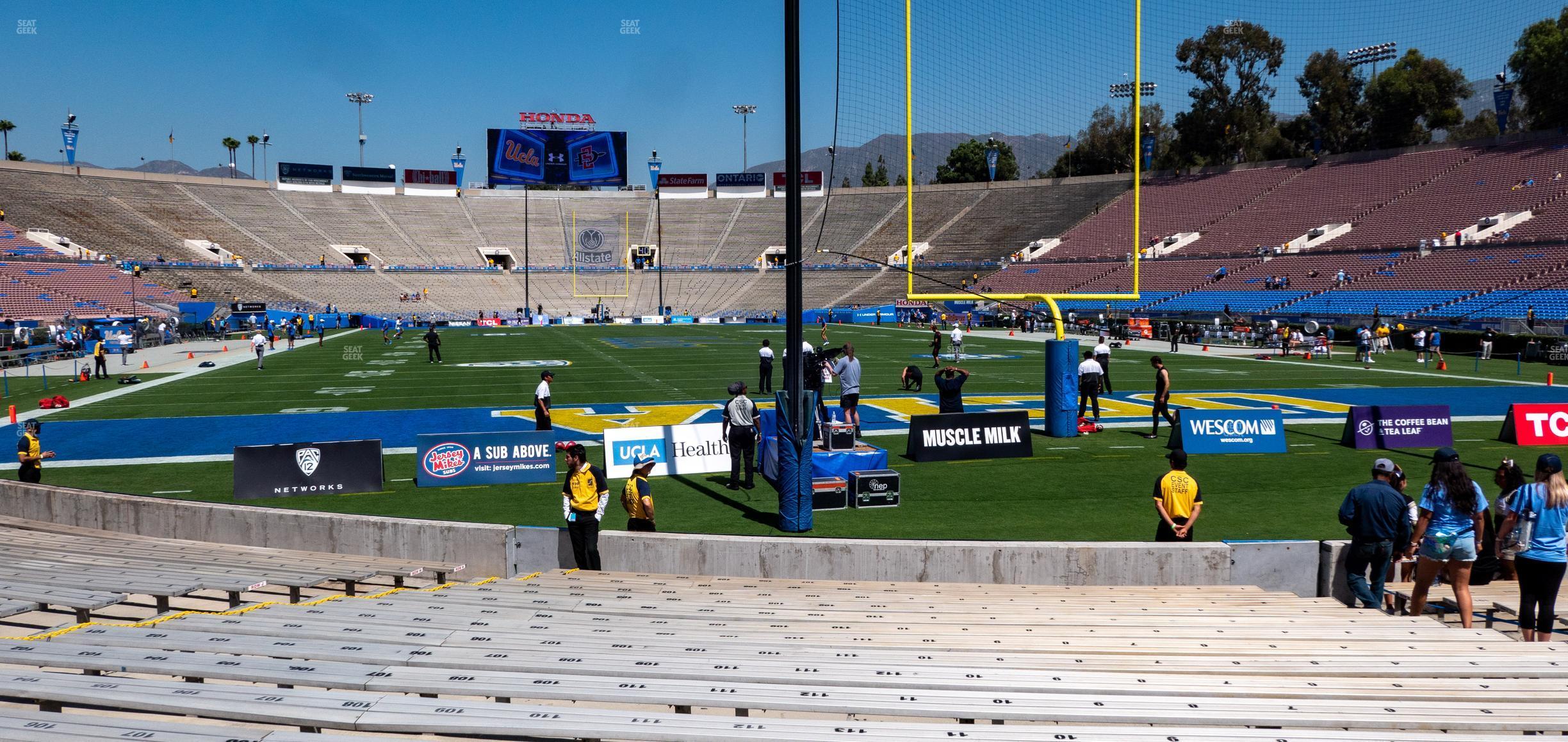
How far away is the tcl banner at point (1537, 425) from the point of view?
17.9 meters

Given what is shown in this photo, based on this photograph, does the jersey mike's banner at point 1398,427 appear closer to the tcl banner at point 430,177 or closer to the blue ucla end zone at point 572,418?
the blue ucla end zone at point 572,418

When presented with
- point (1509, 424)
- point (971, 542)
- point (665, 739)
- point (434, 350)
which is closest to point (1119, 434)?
point (1509, 424)

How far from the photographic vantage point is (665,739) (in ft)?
11.9

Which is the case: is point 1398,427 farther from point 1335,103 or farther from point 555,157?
point 555,157

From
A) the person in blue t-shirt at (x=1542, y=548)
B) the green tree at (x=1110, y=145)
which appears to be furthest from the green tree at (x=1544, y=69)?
the person in blue t-shirt at (x=1542, y=548)

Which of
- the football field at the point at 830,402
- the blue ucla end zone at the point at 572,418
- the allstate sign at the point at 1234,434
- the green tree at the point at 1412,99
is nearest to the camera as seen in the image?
the football field at the point at 830,402

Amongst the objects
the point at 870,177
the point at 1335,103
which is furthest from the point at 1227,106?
the point at 870,177

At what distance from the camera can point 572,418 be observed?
72.0 feet

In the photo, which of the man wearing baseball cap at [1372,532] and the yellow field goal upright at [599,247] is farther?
the yellow field goal upright at [599,247]

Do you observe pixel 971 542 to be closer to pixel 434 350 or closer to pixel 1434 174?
pixel 434 350

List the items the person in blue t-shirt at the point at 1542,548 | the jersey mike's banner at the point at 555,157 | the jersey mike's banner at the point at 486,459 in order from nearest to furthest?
the person in blue t-shirt at the point at 1542,548 < the jersey mike's banner at the point at 486,459 < the jersey mike's banner at the point at 555,157

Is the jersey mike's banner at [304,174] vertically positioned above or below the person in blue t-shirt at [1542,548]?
above

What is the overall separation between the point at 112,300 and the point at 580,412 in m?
53.1

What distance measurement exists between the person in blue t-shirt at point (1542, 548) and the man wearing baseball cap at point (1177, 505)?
2672mm
